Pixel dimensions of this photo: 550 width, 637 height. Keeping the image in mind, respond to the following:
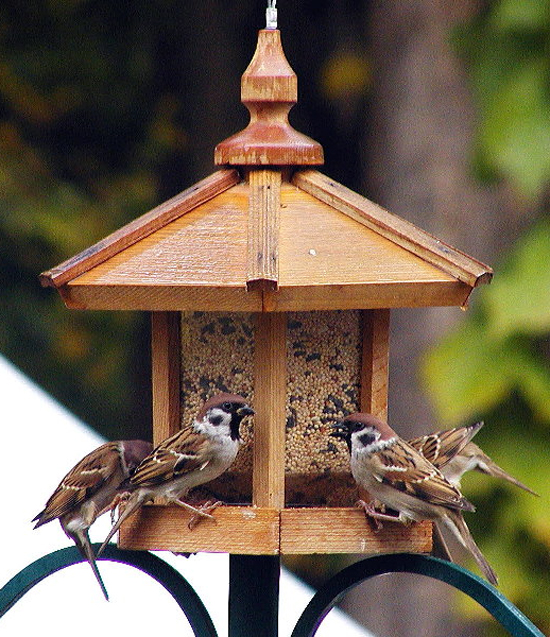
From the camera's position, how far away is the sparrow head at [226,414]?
2.48 m

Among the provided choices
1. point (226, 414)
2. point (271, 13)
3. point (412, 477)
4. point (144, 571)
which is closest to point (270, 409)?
point (226, 414)

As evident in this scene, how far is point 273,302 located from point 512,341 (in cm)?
199

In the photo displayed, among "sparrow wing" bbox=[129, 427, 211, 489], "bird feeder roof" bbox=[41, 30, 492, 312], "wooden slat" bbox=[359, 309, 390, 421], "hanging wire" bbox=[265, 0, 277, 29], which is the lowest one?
"sparrow wing" bbox=[129, 427, 211, 489]

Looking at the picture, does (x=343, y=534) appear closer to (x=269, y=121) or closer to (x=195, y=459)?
(x=195, y=459)

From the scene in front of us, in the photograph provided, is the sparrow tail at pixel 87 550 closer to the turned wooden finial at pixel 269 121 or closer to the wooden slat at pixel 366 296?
the wooden slat at pixel 366 296

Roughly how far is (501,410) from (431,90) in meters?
1.43

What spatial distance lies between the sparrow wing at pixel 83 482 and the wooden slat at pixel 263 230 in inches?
26.1

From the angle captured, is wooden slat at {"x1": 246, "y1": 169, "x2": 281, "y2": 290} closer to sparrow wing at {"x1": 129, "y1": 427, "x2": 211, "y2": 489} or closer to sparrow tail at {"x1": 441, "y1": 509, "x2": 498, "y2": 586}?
sparrow wing at {"x1": 129, "y1": 427, "x2": 211, "y2": 489}

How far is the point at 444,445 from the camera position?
9.52 ft

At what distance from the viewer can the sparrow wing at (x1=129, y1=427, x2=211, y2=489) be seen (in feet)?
8.18

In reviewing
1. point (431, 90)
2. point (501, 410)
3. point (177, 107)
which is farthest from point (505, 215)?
point (177, 107)

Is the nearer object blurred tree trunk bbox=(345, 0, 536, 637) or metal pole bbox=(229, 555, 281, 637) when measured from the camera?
metal pole bbox=(229, 555, 281, 637)

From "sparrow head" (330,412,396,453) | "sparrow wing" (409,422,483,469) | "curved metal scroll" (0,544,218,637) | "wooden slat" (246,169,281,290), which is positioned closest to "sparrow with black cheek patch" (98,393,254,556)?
"curved metal scroll" (0,544,218,637)

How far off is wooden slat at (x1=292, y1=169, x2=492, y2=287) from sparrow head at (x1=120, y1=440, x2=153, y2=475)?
72cm
